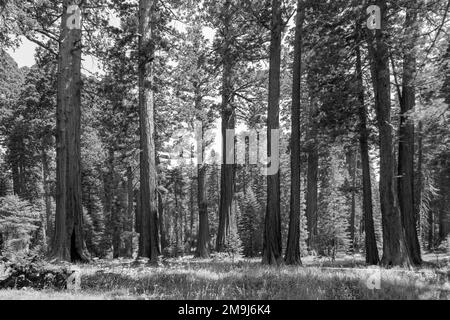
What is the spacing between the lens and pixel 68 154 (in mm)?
13438

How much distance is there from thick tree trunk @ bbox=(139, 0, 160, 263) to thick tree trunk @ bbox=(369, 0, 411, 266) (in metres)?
7.04

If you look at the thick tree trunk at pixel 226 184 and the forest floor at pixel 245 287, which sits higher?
the thick tree trunk at pixel 226 184

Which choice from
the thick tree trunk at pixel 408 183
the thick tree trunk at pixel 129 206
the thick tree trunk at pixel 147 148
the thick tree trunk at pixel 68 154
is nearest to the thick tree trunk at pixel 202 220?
the thick tree trunk at pixel 129 206

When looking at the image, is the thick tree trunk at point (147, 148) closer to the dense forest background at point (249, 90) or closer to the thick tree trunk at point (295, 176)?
the dense forest background at point (249, 90)

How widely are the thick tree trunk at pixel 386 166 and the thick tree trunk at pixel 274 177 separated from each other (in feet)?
10.1

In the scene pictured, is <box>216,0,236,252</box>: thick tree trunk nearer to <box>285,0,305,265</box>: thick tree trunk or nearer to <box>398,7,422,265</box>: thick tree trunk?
<box>285,0,305,265</box>: thick tree trunk

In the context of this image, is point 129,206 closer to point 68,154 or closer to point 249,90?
point 249,90

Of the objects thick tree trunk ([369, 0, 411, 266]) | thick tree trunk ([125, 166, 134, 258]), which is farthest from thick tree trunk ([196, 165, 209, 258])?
thick tree trunk ([369, 0, 411, 266])

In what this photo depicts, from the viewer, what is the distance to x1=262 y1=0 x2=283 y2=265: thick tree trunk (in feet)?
41.2

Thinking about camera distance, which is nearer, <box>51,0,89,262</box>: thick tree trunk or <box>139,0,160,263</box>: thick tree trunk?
<box>139,0,160,263</box>: thick tree trunk

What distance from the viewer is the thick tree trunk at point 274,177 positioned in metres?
12.6

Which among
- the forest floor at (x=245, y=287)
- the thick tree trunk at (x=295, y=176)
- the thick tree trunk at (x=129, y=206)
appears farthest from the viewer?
the thick tree trunk at (x=129, y=206)

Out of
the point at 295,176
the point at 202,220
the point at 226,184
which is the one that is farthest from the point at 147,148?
the point at 202,220

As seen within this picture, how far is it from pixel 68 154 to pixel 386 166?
10.5 metres
